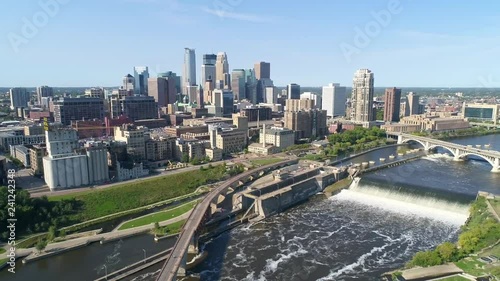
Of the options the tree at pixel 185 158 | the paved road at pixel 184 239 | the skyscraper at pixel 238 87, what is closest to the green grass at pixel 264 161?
the tree at pixel 185 158

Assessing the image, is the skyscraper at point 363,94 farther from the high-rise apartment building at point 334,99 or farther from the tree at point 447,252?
the tree at point 447,252

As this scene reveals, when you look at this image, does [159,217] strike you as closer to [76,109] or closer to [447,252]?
[447,252]

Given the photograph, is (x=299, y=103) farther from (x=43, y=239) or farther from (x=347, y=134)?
(x=43, y=239)

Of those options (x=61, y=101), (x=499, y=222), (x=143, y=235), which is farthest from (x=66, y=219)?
(x=61, y=101)

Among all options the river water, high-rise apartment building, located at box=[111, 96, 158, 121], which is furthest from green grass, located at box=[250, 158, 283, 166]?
high-rise apartment building, located at box=[111, 96, 158, 121]

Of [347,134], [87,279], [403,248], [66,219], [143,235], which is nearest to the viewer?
[87,279]

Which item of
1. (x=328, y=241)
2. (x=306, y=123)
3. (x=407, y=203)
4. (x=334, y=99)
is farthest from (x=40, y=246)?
(x=334, y=99)
